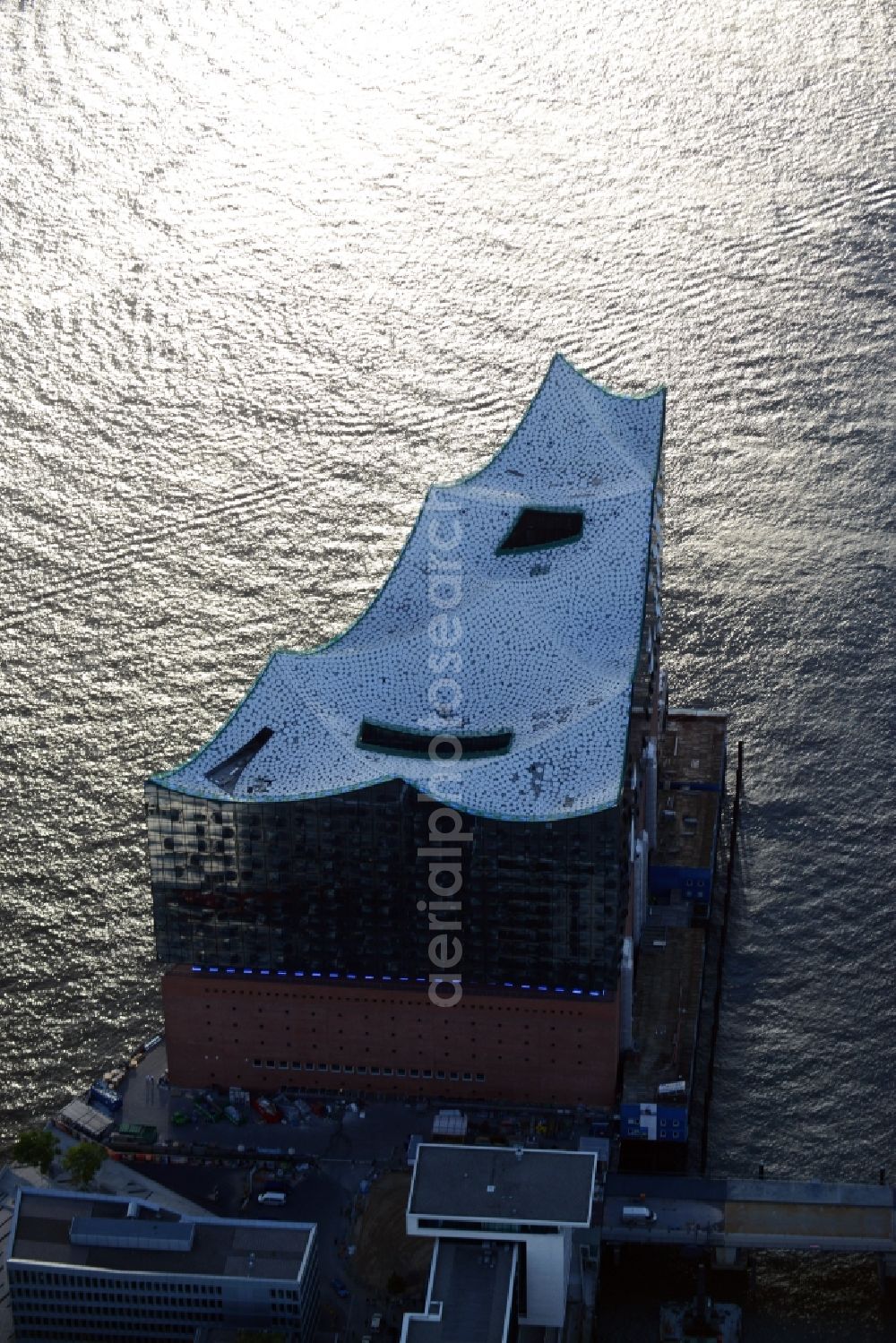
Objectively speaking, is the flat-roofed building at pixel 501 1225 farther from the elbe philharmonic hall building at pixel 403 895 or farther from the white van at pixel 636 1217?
the elbe philharmonic hall building at pixel 403 895

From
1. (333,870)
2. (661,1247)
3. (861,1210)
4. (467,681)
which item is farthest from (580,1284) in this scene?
(467,681)

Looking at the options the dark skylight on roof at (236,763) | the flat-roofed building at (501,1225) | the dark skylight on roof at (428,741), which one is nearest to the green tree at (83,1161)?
the flat-roofed building at (501,1225)

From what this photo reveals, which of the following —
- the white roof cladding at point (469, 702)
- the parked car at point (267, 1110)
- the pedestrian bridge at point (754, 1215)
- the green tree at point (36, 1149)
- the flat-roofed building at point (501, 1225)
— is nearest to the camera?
the flat-roofed building at point (501, 1225)

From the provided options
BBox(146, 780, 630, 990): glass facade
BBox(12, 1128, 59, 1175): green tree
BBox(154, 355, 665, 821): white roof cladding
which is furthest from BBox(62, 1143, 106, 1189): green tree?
BBox(154, 355, 665, 821): white roof cladding

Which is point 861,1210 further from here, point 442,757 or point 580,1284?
point 442,757

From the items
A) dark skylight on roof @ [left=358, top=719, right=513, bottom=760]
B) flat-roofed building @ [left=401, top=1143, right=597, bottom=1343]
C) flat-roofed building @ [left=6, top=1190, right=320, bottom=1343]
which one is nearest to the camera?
flat-roofed building @ [left=401, top=1143, right=597, bottom=1343]

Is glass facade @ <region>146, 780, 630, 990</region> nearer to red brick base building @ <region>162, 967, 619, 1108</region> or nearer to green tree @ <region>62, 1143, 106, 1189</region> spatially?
red brick base building @ <region>162, 967, 619, 1108</region>

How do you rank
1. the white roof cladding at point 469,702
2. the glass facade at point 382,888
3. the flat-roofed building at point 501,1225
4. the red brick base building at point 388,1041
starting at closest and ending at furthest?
the flat-roofed building at point 501,1225 < the glass facade at point 382,888 < the white roof cladding at point 469,702 < the red brick base building at point 388,1041
